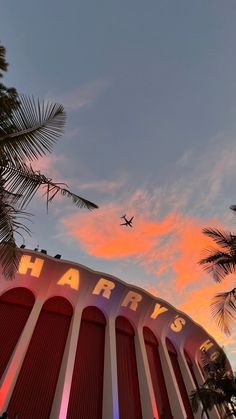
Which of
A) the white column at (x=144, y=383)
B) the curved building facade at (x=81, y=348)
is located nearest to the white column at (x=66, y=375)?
the curved building facade at (x=81, y=348)

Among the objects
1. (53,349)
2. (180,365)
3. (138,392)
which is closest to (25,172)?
(53,349)

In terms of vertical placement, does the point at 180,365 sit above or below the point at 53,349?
above

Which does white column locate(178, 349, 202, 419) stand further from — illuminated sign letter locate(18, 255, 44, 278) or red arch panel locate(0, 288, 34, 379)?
illuminated sign letter locate(18, 255, 44, 278)

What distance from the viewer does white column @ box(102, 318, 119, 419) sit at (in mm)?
20438

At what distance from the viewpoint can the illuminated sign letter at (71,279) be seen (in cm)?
2427

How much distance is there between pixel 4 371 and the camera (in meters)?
18.7

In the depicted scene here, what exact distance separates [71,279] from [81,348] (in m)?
5.63

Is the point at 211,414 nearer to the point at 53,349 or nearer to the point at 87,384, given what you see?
the point at 87,384

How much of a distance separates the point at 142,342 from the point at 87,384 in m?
7.50

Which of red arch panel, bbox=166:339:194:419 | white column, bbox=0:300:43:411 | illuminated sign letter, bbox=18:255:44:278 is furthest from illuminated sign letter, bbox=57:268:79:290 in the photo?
red arch panel, bbox=166:339:194:419

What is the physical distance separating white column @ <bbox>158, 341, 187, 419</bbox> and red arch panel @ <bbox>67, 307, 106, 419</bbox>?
7.86m

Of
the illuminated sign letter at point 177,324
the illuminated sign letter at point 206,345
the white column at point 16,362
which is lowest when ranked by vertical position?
the white column at point 16,362

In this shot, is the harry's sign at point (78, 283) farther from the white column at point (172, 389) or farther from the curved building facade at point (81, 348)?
the white column at point (172, 389)

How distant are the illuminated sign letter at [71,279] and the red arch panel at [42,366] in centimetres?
161
